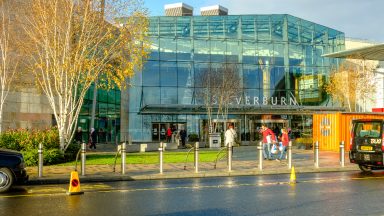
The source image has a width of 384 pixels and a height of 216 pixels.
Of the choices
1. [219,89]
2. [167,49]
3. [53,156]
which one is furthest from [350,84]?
[53,156]

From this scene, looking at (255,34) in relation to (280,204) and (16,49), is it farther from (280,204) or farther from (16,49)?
(280,204)

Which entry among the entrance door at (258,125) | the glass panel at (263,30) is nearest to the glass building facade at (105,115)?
the entrance door at (258,125)

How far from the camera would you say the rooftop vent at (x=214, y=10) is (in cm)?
5795

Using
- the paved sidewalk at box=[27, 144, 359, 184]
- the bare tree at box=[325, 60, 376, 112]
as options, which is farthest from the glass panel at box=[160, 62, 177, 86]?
the paved sidewalk at box=[27, 144, 359, 184]

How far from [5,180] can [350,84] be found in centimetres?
3859

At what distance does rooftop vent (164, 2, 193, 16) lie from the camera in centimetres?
5578

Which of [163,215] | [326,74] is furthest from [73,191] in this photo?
[326,74]

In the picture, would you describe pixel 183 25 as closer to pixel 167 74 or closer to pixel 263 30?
pixel 167 74

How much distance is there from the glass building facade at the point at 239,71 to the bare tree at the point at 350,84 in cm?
229

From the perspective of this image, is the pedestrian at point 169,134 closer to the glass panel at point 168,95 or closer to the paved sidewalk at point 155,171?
the glass panel at point 168,95

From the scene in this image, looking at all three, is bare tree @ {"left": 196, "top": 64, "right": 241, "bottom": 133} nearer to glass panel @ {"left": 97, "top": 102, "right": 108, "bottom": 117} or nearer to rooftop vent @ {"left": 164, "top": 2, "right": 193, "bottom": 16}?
glass panel @ {"left": 97, "top": 102, "right": 108, "bottom": 117}

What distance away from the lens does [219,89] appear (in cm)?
4347

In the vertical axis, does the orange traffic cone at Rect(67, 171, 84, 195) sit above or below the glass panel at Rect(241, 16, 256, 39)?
below

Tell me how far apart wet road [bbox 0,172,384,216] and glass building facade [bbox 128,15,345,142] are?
101 ft
